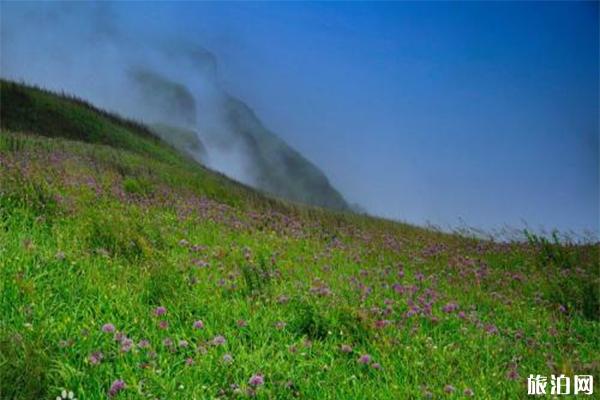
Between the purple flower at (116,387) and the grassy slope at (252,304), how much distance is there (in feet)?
0.22

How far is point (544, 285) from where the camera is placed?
10.2 meters

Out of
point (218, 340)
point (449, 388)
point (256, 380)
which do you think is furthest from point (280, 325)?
point (449, 388)

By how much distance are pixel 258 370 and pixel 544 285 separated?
652cm

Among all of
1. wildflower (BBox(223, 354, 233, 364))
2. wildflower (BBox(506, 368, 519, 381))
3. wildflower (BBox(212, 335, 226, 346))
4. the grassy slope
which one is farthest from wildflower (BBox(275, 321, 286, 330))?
wildflower (BBox(506, 368, 519, 381))

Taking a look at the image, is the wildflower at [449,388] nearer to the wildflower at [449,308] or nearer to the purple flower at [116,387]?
the wildflower at [449,308]

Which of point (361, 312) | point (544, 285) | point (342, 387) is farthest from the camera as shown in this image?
point (544, 285)

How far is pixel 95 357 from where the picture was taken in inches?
195

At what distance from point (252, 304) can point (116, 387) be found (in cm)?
242

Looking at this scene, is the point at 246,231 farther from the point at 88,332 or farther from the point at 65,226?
the point at 88,332

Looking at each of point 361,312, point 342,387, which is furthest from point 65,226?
point 342,387

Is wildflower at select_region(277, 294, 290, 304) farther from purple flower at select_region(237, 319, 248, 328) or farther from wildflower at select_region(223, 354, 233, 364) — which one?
wildflower at select_region(223, 354, 233, 364)

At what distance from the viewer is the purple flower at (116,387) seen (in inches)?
179

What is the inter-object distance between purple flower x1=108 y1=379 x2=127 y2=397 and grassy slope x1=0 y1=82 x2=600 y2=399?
2.6 inches

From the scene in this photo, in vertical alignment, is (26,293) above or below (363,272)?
below
